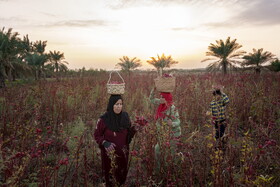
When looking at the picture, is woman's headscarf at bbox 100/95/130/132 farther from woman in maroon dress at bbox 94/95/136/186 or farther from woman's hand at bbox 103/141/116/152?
woman's hand at bbox 103/141/116/152

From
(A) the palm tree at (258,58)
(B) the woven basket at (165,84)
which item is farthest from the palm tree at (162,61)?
(B) the woven basket at (165,84)

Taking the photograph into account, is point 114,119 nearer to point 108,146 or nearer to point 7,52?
point 108,146

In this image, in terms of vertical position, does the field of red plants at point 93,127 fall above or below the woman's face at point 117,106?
below

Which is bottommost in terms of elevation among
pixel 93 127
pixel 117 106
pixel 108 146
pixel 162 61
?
pixel 93 127

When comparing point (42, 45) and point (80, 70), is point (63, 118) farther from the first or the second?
point (42, 45)

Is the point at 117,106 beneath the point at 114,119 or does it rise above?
above

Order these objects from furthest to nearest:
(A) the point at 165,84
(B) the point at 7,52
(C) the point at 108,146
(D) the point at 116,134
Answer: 1. (B) the point at 7,52
2. (A) the point at 165,84
3. (D) the point at 116,134
4. (C) the point at 108,146

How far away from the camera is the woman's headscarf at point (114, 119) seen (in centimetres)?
223

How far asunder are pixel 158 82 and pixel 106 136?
1186mm

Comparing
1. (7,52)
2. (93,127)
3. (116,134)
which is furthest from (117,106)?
(7,52)

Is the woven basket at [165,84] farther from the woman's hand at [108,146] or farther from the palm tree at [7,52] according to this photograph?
the palm tree at [7,52]

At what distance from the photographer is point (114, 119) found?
7.42 ft

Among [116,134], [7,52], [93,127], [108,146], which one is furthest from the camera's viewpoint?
[7,52]

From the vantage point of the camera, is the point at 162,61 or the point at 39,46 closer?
the point at 162,61
